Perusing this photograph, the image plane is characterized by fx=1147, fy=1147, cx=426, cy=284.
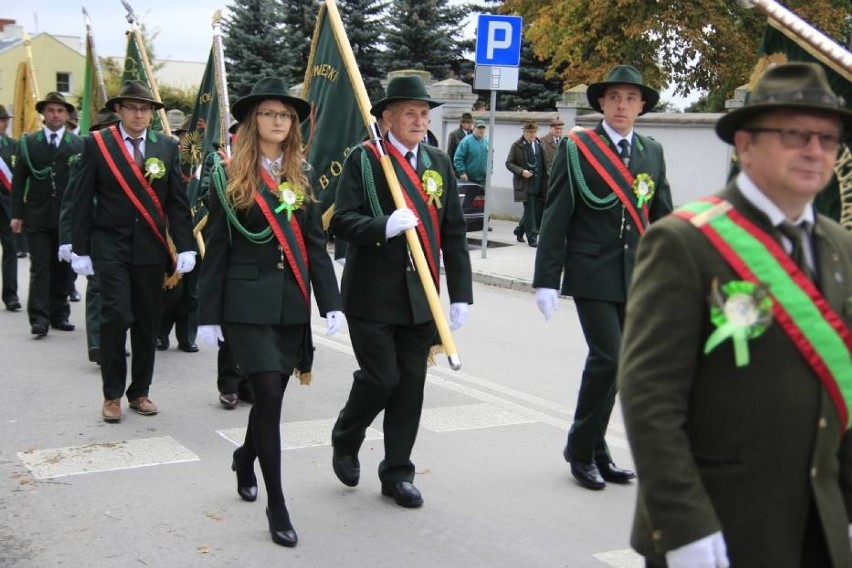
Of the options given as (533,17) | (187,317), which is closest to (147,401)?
(187,317)

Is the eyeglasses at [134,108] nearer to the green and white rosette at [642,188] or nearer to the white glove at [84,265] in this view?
the white glove at [84,265]

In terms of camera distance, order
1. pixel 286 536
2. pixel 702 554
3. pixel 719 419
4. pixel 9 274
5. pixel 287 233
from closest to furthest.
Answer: pixel 702 554 → pixel 719 419 → pixel 286 536 → pixel 287 233 → pixel 9 274

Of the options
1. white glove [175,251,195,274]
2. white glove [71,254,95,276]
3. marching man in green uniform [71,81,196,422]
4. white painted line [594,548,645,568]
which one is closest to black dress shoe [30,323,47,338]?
marching man in green uniform [71,81,196,422]

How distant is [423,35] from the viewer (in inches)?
1398

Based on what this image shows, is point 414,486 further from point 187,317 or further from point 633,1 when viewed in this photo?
point 633,1

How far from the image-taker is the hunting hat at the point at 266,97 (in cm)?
534

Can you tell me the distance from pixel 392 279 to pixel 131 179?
8.74 feet

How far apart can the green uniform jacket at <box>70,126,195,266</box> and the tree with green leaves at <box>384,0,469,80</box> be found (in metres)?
28.7

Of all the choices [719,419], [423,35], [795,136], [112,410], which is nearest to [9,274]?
[112,410]

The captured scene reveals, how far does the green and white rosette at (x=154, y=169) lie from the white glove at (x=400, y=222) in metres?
2.62

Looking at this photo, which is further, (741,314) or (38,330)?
(38,330)

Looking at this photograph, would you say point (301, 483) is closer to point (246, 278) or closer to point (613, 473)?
point (246, 278)

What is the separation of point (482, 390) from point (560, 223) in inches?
102

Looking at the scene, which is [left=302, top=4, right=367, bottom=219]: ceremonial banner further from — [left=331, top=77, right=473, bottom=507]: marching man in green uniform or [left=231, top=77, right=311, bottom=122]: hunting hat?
[left=231, top=77, right=311, bottom=122]: hunting hat
